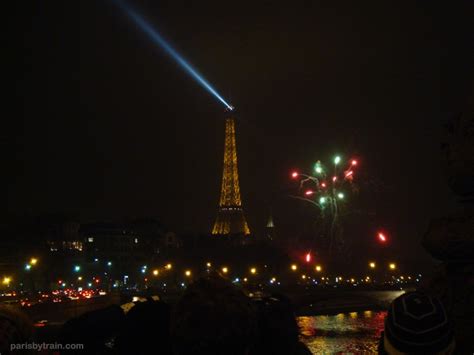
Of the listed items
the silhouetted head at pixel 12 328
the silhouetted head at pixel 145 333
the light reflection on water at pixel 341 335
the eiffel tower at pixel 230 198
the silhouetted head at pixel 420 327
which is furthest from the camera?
the eiffel tower at pixel 230 198

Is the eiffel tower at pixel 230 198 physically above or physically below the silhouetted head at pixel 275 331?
above

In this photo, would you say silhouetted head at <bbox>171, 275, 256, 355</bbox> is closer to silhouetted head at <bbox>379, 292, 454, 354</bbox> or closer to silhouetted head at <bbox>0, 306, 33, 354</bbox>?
silhouetted head at <bbox>379, 292, 454, 354</bbox>

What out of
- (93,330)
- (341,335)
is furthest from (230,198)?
(93,330)

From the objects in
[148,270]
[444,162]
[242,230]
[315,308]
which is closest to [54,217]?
[148,270]

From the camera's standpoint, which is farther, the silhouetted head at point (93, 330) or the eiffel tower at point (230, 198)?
the eiffel tower at point (230, 198)

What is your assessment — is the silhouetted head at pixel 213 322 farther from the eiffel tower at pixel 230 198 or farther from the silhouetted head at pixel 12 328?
the eiffel tower at pixel 230 198

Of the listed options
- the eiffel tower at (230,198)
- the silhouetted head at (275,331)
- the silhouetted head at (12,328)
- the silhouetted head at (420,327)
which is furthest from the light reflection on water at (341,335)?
the eiffel tower at (230,198)

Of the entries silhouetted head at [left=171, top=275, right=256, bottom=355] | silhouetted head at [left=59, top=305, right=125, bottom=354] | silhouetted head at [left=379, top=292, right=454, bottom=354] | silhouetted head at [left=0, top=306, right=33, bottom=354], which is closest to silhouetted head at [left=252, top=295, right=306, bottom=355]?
silhouetted head at [left=171, top=275, right=256, bottom=355]

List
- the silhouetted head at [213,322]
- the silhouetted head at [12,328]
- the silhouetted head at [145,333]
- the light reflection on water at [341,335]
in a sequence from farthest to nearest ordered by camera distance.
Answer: the light reflection on water at [341,335]
the silhouetted head at [145,333]
the silhouetted head at [12,328]
the silhouetted head at [213,322]
